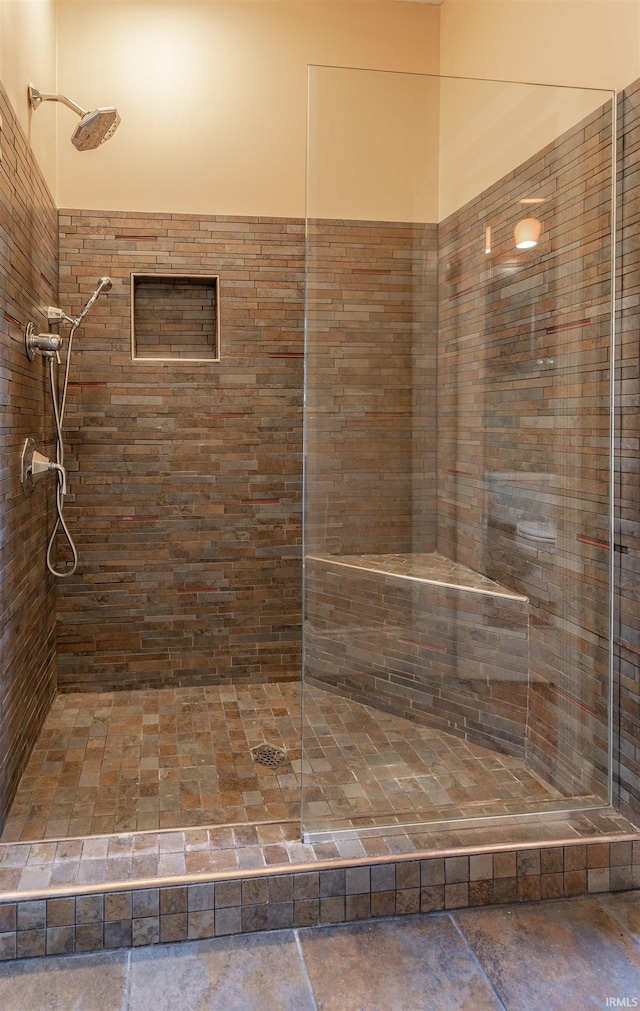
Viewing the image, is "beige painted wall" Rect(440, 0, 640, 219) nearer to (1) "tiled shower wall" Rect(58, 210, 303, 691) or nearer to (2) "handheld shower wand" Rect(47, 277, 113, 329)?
(1) "tiled shower wall" Rect(58, 210, 303, 691)

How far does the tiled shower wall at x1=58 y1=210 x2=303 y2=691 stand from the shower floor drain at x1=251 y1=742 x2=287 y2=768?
2.34 feet

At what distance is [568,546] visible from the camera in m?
2.14

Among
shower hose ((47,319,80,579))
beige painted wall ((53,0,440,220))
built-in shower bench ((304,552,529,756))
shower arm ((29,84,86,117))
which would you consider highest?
beige painted wall ((53,0,440,220))

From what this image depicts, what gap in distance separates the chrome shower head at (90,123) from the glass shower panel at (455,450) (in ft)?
2.81

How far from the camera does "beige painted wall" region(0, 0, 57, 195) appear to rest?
2143 mm

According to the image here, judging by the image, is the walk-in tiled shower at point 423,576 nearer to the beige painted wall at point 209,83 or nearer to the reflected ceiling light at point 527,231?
the reflected ceiling light at point 527,231

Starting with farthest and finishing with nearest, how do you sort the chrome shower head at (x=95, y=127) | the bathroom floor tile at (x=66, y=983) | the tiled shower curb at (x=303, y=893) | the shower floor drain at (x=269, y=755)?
the shower floor drain at (x=269, y=755)
the chrome shower head at (x=95, y=127)
the tiled shower curb at (x=303, y=893)
the bathroom floor tile at (x=66, y=983)

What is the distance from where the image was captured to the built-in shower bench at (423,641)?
1989 mm

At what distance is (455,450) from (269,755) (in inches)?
50.8

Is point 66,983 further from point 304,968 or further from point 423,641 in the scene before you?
point 423,641

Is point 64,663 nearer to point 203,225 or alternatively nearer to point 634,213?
point 203,225

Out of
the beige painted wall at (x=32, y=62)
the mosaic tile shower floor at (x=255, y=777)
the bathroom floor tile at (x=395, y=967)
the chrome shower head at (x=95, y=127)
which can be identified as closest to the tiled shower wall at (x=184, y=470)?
the beige painted wall at (x=32, y=62)

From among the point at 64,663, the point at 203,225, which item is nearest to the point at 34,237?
the point at 203,225

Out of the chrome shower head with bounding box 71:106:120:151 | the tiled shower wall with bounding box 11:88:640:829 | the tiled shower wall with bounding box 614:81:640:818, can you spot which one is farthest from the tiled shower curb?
Result: the chrome shower head with bounding box 71:106:120:151
